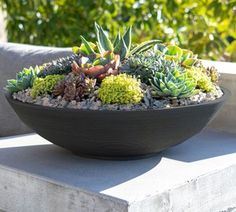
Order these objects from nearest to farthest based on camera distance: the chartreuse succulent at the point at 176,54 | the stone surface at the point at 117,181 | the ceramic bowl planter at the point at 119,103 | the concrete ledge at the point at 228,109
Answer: the stone surface at the point at 117,181, the ceramic bowl planter at the point at 119,103, the chartreuse succulent at the point at 176,54, the concrete ledge at the point at 228,109

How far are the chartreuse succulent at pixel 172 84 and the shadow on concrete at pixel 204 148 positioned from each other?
223 mm

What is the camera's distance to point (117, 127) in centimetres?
137

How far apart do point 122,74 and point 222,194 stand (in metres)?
0.41

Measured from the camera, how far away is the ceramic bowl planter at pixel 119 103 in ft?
4.54

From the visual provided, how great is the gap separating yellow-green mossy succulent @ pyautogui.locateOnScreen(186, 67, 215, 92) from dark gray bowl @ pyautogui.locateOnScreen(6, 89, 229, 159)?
6cm

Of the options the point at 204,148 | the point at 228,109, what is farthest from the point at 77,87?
the point at 228,109

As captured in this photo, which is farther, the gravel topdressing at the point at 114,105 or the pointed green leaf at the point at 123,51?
the pointed green leaf at the point at 123,51

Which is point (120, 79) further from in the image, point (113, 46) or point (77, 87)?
point (113, 46)

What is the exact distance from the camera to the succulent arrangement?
142cm

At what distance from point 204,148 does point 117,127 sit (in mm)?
425

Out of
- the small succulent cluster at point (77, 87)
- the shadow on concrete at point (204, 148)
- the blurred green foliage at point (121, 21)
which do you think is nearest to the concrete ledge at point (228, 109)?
the shadow on concrete at point (204, 148)

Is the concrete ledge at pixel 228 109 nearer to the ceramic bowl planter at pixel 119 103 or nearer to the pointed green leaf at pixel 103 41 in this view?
the ceramic bowl planter at pixel 119 103

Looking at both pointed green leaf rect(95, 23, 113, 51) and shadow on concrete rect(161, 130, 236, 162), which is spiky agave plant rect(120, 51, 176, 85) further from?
shadow on concrete rect(161, 130, 236, 162)

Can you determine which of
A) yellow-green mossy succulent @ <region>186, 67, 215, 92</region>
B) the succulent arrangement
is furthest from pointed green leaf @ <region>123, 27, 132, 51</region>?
yellow-green mossy succulent @ <region>186, 67, 215, 92</region>
